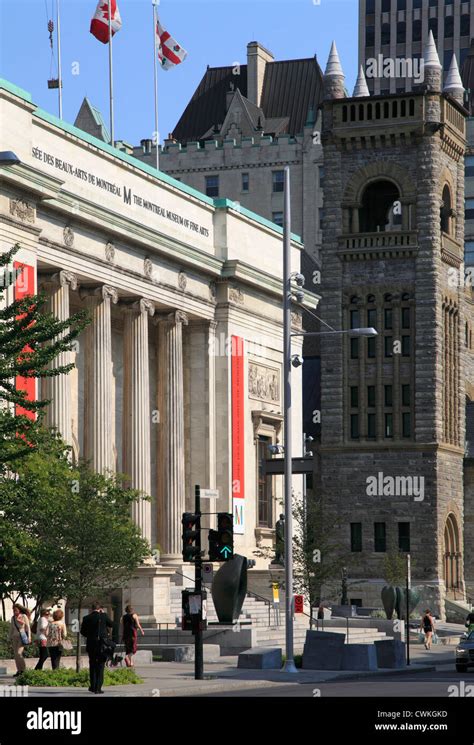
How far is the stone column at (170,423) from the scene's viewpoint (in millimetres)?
71125

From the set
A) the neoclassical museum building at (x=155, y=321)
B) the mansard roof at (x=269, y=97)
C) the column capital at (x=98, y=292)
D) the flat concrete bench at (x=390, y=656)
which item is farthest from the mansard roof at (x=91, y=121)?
the flat concrete bench at (x=390, y=656)

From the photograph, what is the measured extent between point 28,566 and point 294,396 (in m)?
42.9

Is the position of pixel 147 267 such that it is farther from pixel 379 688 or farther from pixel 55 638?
pixel 379 688

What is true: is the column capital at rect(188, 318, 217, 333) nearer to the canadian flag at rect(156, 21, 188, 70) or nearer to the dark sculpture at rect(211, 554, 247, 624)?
the canadian flag at rect(156, 21, 188, 70)

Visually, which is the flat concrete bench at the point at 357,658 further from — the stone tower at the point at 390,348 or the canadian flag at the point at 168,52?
the stone tower at the point at 390,348

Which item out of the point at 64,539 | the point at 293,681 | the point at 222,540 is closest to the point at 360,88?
the point at 64,539

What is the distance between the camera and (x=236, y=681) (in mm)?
38562

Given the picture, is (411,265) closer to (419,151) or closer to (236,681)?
(419,151)

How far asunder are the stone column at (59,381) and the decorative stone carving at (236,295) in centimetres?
1551

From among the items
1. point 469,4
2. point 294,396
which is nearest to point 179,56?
point 294,396

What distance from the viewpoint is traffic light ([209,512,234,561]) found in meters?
37.3

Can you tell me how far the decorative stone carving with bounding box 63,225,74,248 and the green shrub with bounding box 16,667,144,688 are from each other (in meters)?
26.0

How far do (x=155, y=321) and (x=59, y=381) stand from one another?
12.5m

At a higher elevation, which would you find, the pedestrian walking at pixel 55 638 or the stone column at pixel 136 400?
the stone column at pixel 136 400
